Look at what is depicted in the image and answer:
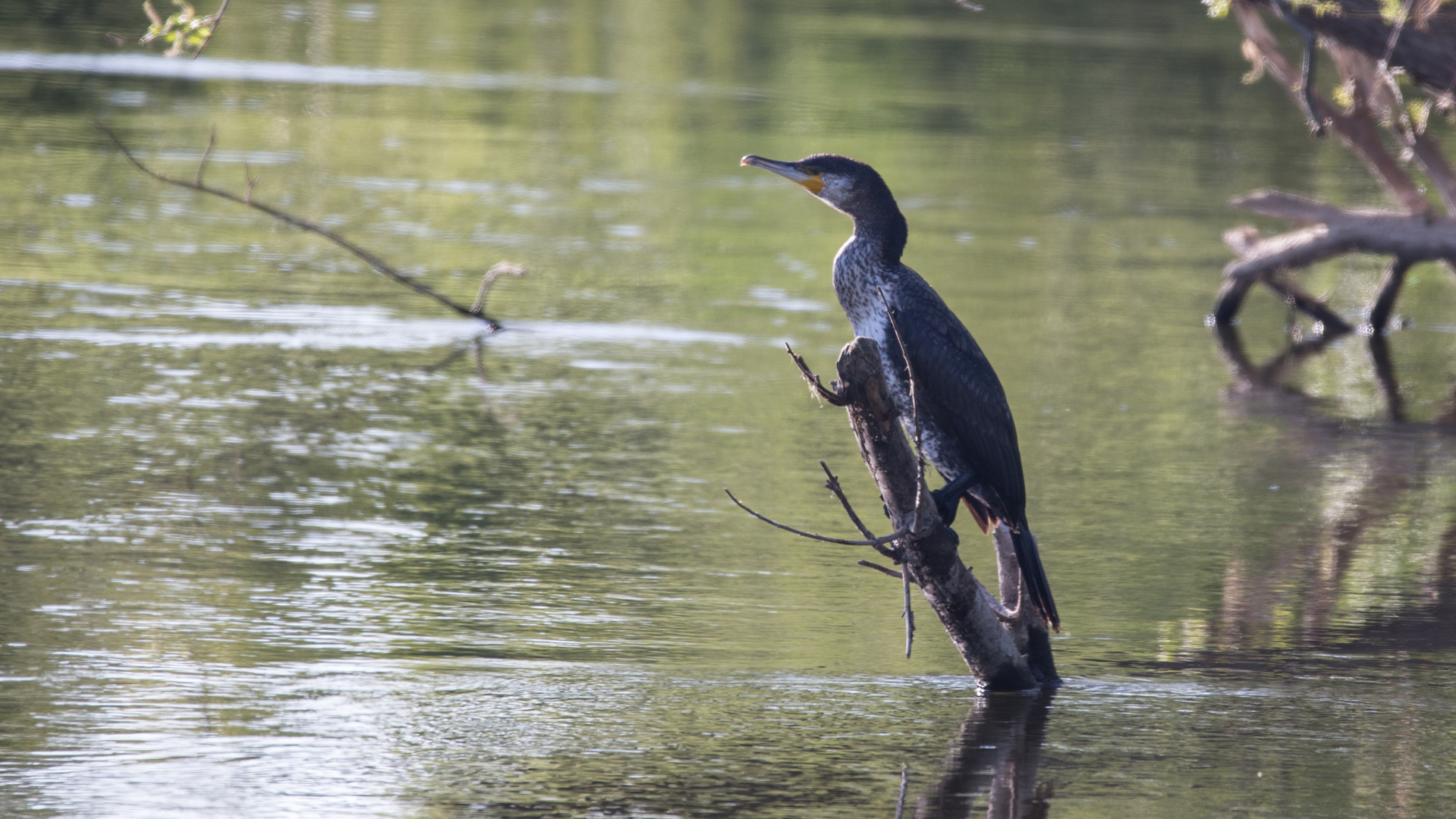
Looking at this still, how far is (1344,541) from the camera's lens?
8367 millimetres

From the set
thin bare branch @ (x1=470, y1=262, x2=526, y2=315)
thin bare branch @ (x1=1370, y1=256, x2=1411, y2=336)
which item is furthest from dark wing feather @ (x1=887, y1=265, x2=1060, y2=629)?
thin bare branch @ (x1=1370, y1=256, x2=1411, y2=336)

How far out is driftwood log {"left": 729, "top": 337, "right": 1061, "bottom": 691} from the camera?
210 inches

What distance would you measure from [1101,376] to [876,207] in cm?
588

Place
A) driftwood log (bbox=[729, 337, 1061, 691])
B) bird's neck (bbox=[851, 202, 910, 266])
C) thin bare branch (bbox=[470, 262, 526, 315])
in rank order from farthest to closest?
thin bare branch (bbox=[470, 262, 526, 315]) < bird's neck (bbox=[851, 202, 910, 266]) < driftwood log (bbox=[729, 337, 1061, 691])

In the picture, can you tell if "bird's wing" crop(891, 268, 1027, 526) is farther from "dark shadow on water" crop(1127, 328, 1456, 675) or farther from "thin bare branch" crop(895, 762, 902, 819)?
"dark shadow on water" crop(1127, 328, 1456, 675)

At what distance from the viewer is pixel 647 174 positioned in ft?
60.5

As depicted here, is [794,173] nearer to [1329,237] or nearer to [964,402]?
[964,402]

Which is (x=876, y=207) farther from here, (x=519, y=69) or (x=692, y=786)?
(x=519, y=69)

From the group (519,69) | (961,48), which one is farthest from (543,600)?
(961,48)

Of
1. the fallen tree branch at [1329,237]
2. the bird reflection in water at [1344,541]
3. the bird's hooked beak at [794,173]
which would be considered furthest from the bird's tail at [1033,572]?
the fallen tree branch at [1329,237]

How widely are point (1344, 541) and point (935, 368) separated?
11.1 ft

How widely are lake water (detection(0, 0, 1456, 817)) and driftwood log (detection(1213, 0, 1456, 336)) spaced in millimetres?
448

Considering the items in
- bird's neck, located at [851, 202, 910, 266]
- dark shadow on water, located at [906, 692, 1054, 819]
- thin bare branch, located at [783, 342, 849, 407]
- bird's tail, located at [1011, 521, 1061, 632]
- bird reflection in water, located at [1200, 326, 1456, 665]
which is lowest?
bird reflection in water, located at [1200, 326, 1456, 665]

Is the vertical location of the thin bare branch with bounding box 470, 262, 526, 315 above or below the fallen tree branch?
below
